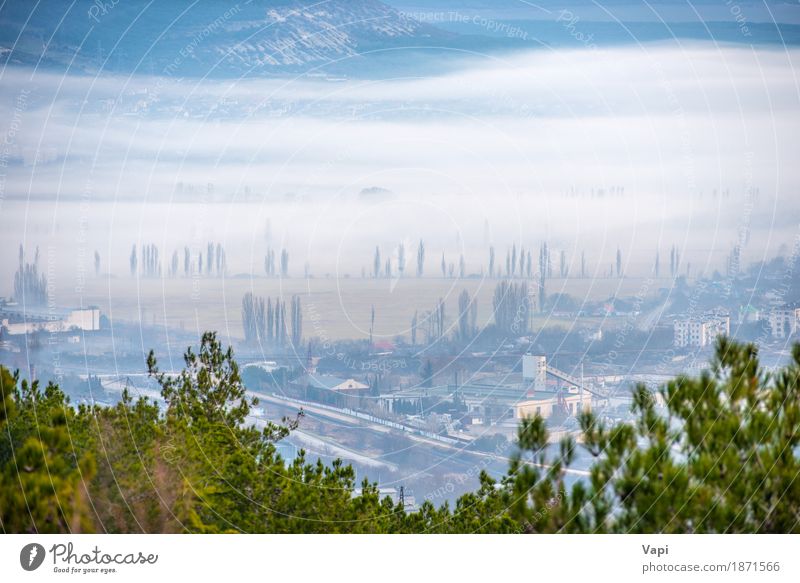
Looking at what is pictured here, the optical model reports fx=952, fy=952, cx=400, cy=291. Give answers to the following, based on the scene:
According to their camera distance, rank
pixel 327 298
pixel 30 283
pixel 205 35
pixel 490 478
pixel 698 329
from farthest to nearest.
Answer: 1. pixel 327 298
2. pixel 205 35
3. pixel 698 329
4. pixel 30 283
5. pixel 490 478

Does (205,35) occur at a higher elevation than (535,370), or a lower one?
higher

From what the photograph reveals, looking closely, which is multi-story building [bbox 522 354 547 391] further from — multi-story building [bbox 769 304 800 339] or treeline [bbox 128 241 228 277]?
treeline [bbox 128 241 228 277]

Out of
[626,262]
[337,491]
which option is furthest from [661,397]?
[626,262]

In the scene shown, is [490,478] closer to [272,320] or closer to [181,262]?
[272,320]

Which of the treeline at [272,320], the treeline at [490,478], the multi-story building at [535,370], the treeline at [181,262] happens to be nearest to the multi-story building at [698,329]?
the multi-story building at [535,370]

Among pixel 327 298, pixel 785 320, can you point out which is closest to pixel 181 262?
pixel 327 298
